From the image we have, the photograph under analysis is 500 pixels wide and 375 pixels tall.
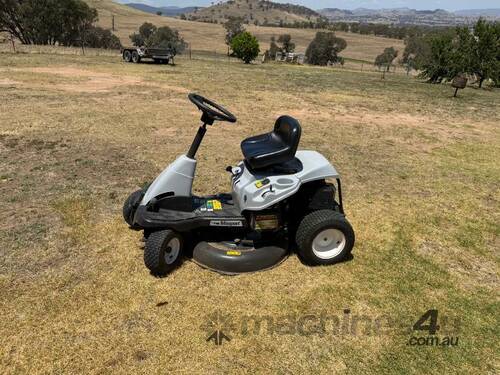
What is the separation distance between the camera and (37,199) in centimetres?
573

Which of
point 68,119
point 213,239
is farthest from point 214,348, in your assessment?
point 68,119

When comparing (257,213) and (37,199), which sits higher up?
(257,213)

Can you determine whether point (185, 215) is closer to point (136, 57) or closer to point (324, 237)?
point (324, 237)

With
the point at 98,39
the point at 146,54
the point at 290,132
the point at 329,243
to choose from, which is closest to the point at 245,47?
the point at 146,54

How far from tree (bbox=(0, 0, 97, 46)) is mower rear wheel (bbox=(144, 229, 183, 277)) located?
42.5 m

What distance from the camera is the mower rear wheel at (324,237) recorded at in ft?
14.1

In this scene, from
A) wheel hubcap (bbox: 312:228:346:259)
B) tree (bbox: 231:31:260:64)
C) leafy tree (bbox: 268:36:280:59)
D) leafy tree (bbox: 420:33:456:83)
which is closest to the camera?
wheel hubcap (bbox: 312:228:346:259)

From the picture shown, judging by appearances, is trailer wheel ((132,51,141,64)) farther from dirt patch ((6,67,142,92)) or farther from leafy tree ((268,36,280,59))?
leafy tree ((268,36,280,59))

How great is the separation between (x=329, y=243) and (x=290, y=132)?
134 centimetres

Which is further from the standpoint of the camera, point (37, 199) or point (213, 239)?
point (37, 199)

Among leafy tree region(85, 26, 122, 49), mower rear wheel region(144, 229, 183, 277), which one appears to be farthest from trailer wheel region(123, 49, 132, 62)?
leafy tree region(85, 26, 122, 49)

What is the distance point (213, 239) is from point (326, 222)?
127 centimetres

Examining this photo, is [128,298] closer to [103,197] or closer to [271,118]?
[103,197]

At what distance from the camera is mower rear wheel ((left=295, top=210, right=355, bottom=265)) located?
4.30m
